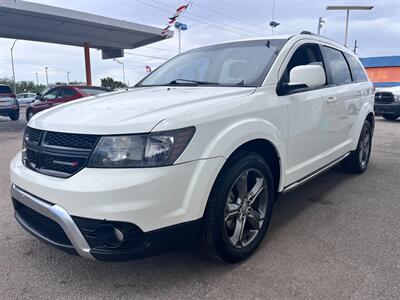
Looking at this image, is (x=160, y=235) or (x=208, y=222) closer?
(x=160, y=235)

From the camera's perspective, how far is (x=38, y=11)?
13008 mm

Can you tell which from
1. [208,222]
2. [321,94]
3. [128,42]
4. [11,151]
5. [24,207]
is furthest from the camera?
[128,42]

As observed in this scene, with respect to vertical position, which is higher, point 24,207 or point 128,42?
point 128,42

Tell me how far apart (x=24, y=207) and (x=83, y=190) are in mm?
861

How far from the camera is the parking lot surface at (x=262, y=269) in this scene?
2262 mm

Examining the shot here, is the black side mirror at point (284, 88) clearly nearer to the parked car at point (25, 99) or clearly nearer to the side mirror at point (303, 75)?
Result: the side mirror at point (303, 75)

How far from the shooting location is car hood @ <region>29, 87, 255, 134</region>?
2.07 m

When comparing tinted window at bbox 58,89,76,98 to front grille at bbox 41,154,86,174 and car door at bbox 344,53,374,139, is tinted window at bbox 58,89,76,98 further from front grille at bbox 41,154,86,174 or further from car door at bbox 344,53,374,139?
front grille at bbox 41,154,86,174

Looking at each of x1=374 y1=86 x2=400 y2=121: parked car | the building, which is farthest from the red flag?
the building

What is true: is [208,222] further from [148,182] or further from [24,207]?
[24,207]

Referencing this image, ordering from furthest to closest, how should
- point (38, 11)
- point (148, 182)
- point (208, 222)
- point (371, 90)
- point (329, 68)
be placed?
point (38, 11)
point (371, 90)
point (329, 68)
point (208, 222)
point (148, 182)

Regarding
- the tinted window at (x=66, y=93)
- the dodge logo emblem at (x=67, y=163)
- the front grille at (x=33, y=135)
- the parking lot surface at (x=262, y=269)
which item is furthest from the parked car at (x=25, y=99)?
the dodge logo emblem at (x=67, y=163)

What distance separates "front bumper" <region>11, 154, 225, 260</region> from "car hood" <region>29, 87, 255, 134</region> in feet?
0.92

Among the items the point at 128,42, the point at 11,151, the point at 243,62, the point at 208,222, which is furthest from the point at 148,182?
the point at 128,42
